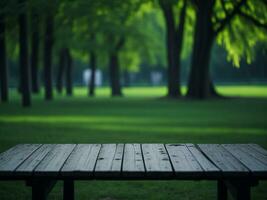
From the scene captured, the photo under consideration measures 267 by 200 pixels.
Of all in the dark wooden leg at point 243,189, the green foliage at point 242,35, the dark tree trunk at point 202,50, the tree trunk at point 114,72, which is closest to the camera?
the dark wooden leg at point 243,189

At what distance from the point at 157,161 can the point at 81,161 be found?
2.36ft

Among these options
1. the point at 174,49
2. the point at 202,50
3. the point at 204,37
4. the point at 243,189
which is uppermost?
the point at 204,37

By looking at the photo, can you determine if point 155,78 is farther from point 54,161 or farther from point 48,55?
point 54,161

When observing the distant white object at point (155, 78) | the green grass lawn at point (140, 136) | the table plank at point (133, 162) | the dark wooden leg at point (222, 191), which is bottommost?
the distant white object at point (155, 78)

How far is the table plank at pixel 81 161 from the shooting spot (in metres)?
5.22

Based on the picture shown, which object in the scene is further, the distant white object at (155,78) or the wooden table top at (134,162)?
the distant white object at (155,78)

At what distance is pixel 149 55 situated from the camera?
52656mm

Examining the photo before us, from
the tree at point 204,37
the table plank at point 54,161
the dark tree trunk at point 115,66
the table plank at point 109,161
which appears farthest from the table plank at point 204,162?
the dark tree trunk at point 115,66

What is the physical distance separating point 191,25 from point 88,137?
30.0 m

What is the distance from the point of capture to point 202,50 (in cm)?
3731

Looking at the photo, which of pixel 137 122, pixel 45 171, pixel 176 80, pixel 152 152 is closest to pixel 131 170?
pixel 45 171

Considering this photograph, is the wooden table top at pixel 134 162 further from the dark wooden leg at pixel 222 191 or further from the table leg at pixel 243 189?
the dark wooden leg at pixel 222 191

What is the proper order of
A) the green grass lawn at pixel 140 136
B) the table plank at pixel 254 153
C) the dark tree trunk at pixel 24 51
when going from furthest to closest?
the dark tree trunk at pixel 24 51
the green grass lawn at pixel 140 136
the table plank at pixel 254 153

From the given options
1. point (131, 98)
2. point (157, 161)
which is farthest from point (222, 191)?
point (131, 98)
